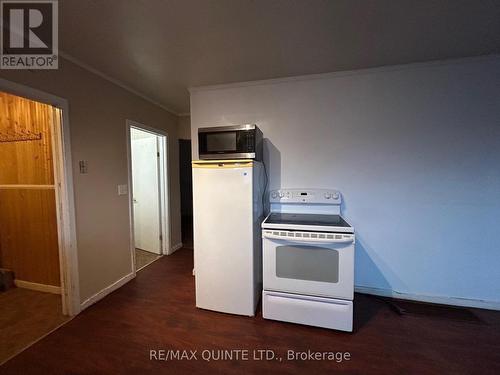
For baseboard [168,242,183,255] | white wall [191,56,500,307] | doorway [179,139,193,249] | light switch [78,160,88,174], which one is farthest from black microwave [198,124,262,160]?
doorway [179,139,193,249]

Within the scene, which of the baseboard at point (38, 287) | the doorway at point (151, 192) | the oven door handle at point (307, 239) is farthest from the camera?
the doorway at point (151, 192)

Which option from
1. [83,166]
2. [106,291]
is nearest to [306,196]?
[83,166]

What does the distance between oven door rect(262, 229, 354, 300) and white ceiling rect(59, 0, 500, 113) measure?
60.5 inches

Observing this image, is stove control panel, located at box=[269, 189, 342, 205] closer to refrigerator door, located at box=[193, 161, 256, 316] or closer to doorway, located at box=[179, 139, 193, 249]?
refrigerator door, located at box=[193, 161, 256, 316]

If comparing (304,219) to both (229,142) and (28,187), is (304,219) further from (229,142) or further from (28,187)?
(28,187)

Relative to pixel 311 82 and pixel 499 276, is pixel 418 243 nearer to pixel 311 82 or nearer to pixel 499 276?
pixel 499 276

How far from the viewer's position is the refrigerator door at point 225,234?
1819mm

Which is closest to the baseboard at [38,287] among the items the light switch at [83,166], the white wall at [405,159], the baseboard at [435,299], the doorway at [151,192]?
the doorway at [151,192]

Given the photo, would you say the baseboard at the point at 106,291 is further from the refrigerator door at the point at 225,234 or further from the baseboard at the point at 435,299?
the baseboard at the point at 435,299

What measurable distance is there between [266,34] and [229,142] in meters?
0.88

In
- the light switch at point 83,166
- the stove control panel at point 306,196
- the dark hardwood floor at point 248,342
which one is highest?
the light switch at point 83,166

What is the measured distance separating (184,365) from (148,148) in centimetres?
284

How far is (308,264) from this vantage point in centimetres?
172

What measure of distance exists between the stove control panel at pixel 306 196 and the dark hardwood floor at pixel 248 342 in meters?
1.07
